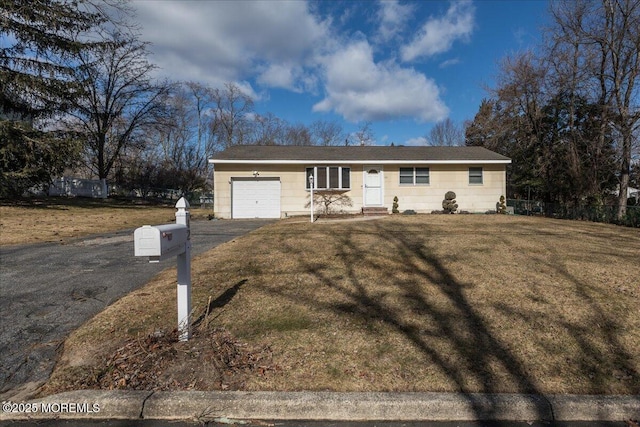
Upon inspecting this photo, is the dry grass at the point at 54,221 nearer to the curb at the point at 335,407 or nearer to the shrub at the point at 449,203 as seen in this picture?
the curb at the point at 335,407

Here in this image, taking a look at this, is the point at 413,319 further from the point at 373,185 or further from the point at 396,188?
the point at 396,188

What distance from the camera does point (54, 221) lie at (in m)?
12.9

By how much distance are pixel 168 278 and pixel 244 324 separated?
7.56 ft

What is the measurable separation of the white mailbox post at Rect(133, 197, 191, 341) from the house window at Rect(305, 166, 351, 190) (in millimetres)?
13389

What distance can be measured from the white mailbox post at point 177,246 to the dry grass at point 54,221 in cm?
845

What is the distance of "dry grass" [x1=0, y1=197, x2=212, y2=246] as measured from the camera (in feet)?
33.2

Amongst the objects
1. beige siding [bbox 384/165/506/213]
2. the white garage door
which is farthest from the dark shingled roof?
the white garage door

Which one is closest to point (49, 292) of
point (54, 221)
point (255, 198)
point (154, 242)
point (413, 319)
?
point (154, 242)

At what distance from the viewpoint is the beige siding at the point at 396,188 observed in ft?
53.3

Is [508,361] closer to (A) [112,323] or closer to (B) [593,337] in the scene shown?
(B) [593,337]

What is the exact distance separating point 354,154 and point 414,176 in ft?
10.2

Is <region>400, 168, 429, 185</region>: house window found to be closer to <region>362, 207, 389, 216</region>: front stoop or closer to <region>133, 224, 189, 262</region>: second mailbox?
<region>362, 207, 389, 216</region>: front stoop

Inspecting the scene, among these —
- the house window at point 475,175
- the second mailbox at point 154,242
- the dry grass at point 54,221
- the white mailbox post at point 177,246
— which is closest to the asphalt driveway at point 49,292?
the white mailbox post at point 177,246

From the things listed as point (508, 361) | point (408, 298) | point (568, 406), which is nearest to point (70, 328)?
point (408, 298)
